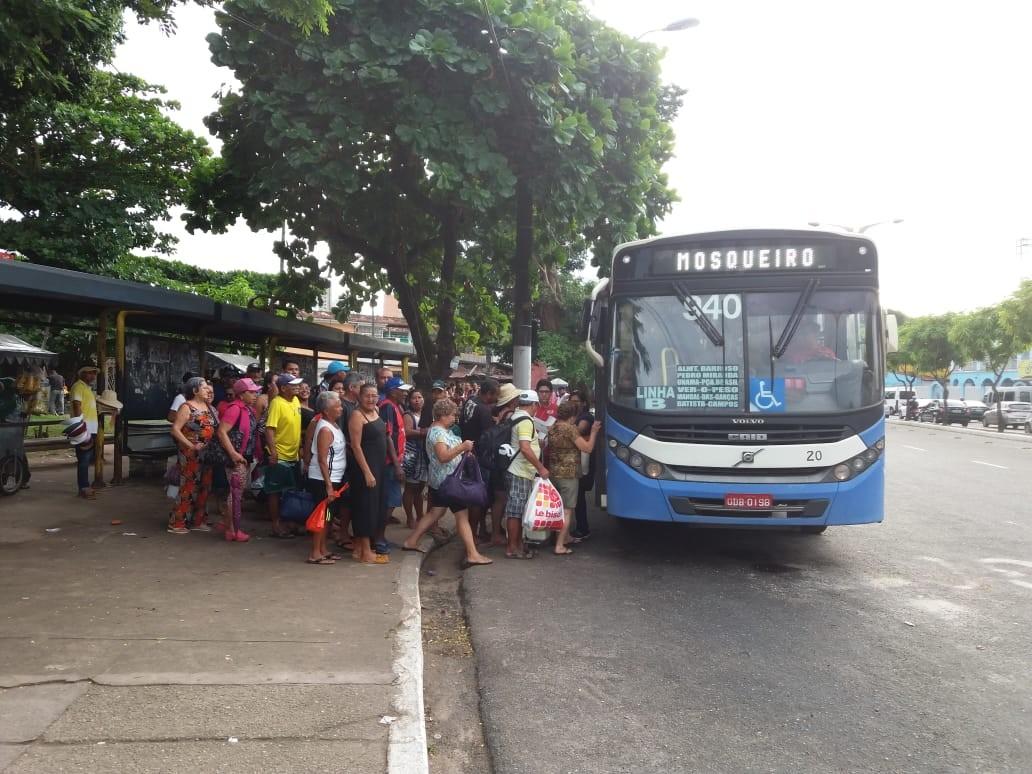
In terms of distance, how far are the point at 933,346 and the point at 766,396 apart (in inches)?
1836

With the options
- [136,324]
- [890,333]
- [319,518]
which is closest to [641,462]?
[890,333]

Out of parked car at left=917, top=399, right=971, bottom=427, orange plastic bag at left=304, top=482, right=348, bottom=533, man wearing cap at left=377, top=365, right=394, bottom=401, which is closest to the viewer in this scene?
orange plastic bag at left=304, top=482, right=348, bottom=533

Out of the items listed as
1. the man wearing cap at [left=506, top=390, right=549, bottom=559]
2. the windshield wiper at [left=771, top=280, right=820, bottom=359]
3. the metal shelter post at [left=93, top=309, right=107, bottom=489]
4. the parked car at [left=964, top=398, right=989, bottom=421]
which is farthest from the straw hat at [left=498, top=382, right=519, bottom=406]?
the parked car at [left=964, top=398, right=989, bottom=421]

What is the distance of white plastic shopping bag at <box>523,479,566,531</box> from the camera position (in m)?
7.39

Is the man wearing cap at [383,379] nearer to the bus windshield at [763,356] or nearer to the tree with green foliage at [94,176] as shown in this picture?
the bus windshield at [763,356]

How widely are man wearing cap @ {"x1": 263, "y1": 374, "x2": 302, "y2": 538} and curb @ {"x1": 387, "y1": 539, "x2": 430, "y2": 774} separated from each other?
7.91 feet

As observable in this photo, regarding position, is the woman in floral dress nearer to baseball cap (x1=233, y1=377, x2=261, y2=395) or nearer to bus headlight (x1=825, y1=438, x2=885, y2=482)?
baseball cap (x1=233, y1=377, x2=261, y2=395)

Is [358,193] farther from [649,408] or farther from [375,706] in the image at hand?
[375,706]

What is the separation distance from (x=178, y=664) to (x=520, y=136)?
733cm

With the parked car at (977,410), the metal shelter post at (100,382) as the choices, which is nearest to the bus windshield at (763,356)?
the metal shelter post at (100,382)

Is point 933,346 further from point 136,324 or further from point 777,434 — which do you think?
point 136,324

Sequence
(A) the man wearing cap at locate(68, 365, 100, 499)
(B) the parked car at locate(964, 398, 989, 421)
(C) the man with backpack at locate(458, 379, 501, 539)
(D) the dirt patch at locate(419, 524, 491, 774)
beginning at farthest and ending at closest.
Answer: (B) the parked car at locate(964, 398, 989, 421) < (A) the man wearing cap at locate(68, 365, 100, 499) < (C) the man with backpack at locate(458, 379, 501, 539) < (D) the dirt patch at locate(419, 524, 491, 774)

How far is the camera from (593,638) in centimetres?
518

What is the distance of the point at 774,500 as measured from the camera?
677 centimetres
